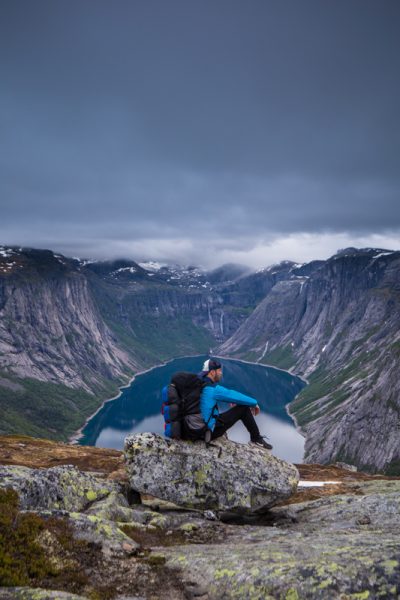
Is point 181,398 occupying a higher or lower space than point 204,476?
higher

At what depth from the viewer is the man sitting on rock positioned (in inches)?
838

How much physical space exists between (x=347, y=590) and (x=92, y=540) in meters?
8.52

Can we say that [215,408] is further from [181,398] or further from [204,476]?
[204,476]

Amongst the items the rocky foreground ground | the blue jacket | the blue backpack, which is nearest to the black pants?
the blue jacket

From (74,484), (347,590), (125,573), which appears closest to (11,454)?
(74,484)

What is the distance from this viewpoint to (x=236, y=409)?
2205 cm

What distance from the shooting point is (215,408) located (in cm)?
2148

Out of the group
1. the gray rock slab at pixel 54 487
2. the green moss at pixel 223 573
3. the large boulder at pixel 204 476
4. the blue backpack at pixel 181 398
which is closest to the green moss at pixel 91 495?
the gray rock slab at pixel 54 487

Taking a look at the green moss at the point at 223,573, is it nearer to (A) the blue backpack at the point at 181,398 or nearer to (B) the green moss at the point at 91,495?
(A) the blue backpack at the point at 181,398

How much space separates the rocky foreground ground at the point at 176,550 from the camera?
11.2m

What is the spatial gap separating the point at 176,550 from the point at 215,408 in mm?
7203

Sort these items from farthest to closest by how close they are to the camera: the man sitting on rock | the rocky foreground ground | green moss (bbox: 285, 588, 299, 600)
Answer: the man sitting on rock → the rocky foreground ground → green moss (bbox: 285, 588, 299, 600)

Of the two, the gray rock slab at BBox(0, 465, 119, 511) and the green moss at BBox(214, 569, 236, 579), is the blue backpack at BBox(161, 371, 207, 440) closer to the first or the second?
the gray rock slab at BBox(0, 465, 119, 511)

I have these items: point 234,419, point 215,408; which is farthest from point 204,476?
point 215,408
